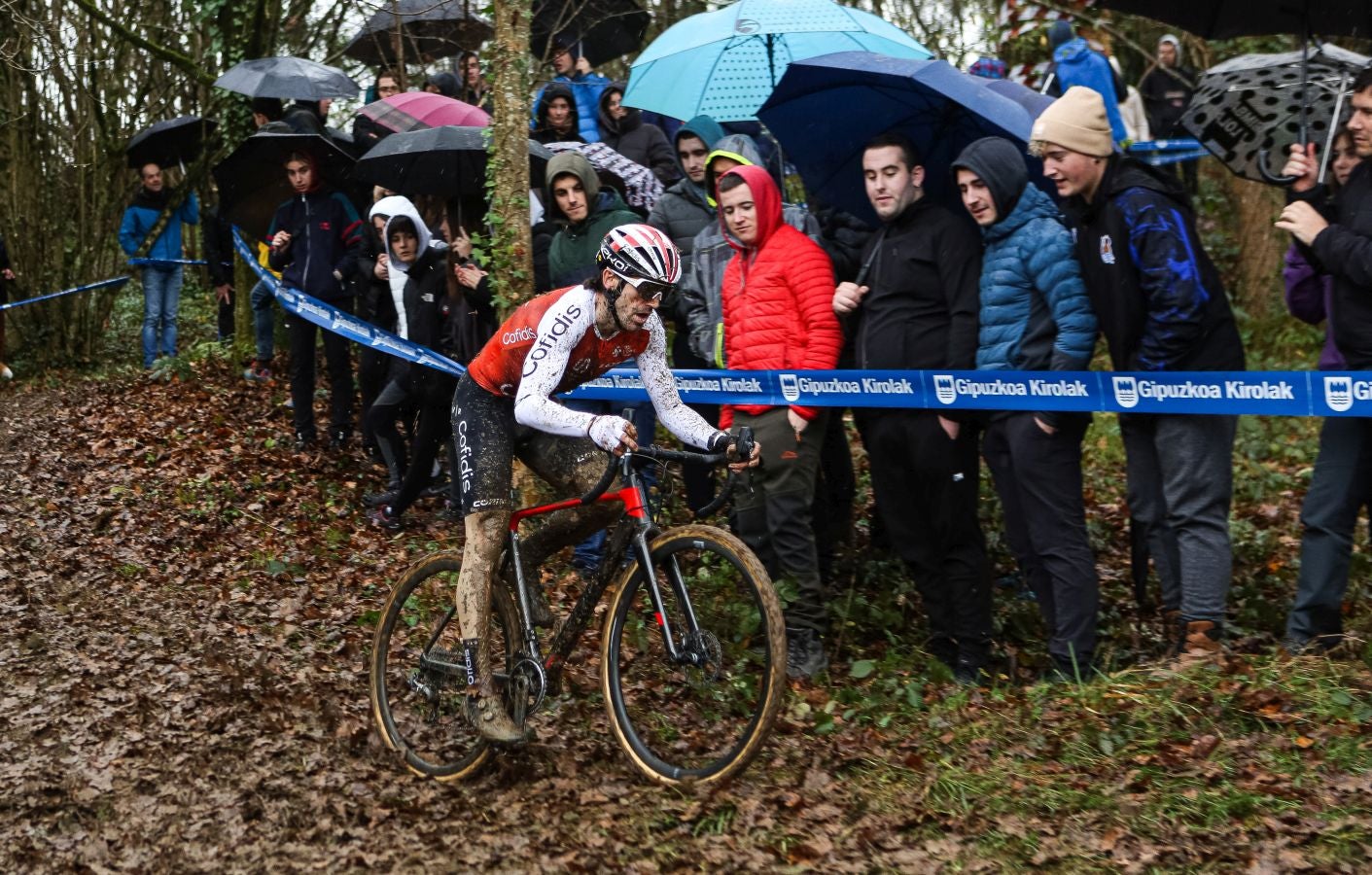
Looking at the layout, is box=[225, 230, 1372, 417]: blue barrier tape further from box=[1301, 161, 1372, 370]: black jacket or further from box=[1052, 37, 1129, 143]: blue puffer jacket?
box=[1052, 37, 1129, 143]: blue puffer jacket

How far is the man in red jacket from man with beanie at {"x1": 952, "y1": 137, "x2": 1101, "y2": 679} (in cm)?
92

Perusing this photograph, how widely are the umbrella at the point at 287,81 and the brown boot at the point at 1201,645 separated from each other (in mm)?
8509

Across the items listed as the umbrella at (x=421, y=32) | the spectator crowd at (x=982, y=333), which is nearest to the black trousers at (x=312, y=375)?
the spectator crowd at (x=982, y=333)

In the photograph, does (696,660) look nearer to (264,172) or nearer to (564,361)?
(564,361)

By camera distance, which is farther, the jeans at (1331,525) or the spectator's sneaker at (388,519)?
the spectator's sneaker at (388,519)

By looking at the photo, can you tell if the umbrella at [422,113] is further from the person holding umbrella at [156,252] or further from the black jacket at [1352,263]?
the black jacket at [1352,263]

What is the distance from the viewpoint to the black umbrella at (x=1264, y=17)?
6715 millimetres

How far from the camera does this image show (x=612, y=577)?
18.2 ft

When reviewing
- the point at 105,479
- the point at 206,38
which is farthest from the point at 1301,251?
the point at 206,38

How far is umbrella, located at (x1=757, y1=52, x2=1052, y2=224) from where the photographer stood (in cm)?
693

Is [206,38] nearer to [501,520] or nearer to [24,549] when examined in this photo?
[24,549]

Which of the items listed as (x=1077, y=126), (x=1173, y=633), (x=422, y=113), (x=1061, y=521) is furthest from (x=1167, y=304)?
(x=422, y=113)

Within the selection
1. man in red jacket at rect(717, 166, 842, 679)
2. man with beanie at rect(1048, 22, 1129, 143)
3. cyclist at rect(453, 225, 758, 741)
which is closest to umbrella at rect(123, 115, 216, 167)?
man with beanie at rect(1048, 22, 1129, 143)

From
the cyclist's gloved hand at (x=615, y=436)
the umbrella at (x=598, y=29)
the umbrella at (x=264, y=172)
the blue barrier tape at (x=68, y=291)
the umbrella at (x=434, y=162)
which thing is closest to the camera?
the cyclist's gloved hand at (x=615, y=436)
